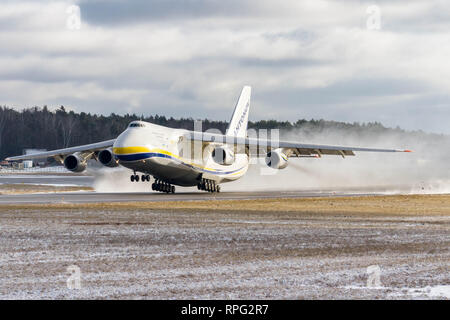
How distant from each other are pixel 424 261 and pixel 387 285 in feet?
10.3

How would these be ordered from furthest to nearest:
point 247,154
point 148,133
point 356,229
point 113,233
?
1. point 247,154
2. point 148,133
3. point 356,229
4. point 113,233

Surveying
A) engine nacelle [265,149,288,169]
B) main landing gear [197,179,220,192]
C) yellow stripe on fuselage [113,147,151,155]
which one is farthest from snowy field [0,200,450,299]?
main landing gear [197,179,220,192]

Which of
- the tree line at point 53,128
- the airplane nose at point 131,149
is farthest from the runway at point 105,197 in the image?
the tree line at point 53,128

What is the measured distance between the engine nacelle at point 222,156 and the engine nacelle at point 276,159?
299 cm

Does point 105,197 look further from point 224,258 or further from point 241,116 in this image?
point 224,258

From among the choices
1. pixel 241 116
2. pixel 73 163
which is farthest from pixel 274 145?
pixel 73 163

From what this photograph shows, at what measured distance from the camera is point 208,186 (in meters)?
49.1

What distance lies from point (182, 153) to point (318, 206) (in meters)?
14.3

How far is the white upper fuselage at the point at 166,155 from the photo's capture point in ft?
136

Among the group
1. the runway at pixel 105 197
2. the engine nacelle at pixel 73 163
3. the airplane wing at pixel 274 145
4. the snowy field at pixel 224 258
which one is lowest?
the snowy field at pixel 224 258

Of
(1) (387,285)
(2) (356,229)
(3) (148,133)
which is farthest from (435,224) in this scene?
(3) (148,133)

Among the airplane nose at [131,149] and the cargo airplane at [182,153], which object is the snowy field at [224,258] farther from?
the cargo airplane at [182,153]
